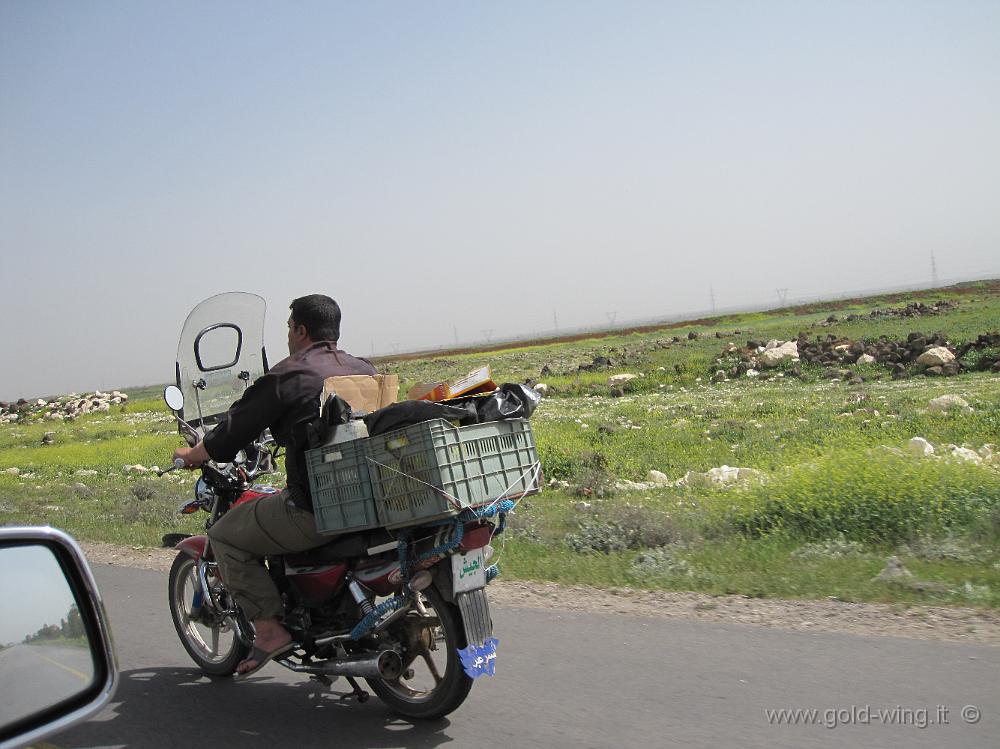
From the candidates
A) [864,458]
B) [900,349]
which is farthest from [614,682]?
[900,349]

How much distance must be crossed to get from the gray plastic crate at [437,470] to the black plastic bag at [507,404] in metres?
0.07

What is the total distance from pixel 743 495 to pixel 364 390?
578cm

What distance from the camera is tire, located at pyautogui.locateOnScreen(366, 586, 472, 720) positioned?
166 inches

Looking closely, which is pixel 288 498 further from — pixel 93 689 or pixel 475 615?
pixel 93 689

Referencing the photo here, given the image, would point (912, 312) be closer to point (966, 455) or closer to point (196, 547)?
point (966, 455)

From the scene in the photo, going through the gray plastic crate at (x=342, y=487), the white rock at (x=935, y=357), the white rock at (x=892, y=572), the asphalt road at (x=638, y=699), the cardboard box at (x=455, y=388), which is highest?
the cardboard box at (x=455, y=388)

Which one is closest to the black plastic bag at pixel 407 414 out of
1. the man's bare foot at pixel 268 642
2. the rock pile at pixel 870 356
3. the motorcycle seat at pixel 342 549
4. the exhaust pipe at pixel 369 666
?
the motorcycle seat at pixel 342 549

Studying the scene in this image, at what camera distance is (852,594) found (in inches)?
240

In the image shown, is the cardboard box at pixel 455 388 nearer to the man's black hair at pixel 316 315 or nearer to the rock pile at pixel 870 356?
the man's black hair at pixel 316 315

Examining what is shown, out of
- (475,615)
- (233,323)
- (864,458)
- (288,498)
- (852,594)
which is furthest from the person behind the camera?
(864,458)

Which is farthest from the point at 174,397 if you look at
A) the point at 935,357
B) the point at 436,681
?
the point at 935,357

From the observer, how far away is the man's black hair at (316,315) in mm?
4789

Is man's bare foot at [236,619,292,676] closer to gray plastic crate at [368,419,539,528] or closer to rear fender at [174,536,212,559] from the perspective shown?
rear fender at [174,536,212,559]

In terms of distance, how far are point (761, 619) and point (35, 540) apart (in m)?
4.68
